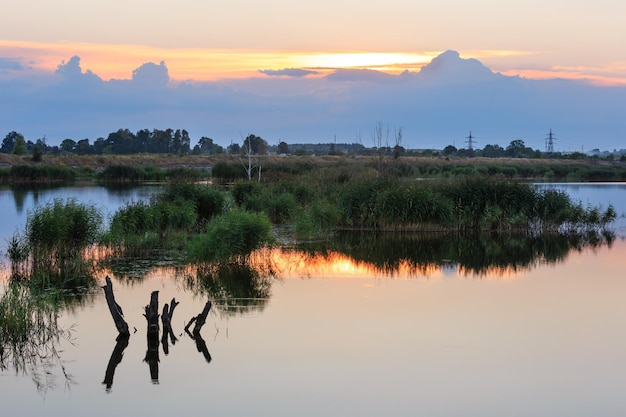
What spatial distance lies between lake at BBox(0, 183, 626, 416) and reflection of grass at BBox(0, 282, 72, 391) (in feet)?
0.24

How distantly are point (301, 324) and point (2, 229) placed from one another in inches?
648

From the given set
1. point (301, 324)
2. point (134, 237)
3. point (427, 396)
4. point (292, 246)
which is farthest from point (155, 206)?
point (427, 396)

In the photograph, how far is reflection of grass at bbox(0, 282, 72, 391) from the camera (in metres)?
11.1

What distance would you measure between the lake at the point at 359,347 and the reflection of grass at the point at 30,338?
0.24 feet

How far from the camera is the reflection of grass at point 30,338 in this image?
36.4 feet

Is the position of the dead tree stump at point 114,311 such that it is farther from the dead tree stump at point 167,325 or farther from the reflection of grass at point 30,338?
the reflection of grass at point 30,338

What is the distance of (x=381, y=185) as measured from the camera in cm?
2659

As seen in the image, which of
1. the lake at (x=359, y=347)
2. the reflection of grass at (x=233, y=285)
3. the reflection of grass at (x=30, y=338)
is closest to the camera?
the lake at (x=359, y=347)

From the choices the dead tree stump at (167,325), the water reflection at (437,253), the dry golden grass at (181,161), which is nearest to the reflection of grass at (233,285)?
the water reflection at (437,253)

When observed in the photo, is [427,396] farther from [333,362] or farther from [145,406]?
[145,406]

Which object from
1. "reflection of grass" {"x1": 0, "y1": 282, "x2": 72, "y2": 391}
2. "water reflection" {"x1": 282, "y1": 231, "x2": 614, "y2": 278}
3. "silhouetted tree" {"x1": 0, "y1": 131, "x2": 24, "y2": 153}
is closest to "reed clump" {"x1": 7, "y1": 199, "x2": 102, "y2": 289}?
"reflection of grass" {"x1": 0, "y1": 282, "x2": 72, "y2": 391}

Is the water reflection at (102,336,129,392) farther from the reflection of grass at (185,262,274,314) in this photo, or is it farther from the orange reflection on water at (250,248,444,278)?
the orange reflection on water at (250,248,444,278)

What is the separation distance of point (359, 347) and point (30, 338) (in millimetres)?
5160

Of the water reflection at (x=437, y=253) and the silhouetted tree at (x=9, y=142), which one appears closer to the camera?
the water reflection at (x=437, y=253)
